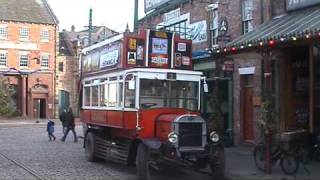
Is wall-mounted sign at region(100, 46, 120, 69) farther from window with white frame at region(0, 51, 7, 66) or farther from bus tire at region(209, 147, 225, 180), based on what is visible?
window with white frame at region(0, 51, 7, 66)

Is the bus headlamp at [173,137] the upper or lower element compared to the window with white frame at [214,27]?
lower

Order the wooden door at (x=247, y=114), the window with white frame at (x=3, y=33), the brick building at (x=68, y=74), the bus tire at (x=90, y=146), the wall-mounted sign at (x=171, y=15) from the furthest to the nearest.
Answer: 1. the brick building at (x=68, y=74)
2. the window with white frame at (x=3, y=33)
3. the wall-mounted sign at (x=171, y=15)
4. the wooden door at (x=247, y=114)
5. the bus tire at (x=90, y=146)

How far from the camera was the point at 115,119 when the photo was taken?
51.5 ft

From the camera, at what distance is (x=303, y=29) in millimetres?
13922

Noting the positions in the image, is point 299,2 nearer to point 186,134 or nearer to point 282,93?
point 282,93

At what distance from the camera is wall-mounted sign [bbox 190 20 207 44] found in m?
23.4

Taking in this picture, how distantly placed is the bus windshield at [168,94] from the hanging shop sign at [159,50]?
68cm

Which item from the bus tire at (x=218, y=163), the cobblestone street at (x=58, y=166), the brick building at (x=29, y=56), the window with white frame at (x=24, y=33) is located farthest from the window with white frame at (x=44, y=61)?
the bus tire at (x=218, y=163)

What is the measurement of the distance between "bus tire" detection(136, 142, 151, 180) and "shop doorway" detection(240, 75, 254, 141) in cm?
755

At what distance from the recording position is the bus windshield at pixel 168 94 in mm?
14680

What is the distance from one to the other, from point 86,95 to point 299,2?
7.27 meters

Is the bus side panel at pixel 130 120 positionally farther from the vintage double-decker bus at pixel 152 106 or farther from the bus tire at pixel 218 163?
the bus tire at pixel 218 163

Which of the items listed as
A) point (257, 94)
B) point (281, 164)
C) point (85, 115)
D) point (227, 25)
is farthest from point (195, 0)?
point (281, 164)

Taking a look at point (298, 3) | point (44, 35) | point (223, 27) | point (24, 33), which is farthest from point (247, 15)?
point (44, 35)
